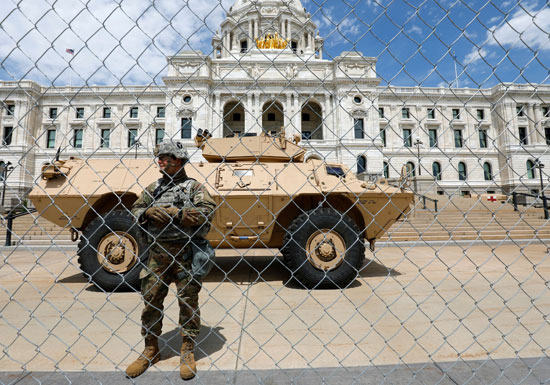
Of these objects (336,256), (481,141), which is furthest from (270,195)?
(481,141)

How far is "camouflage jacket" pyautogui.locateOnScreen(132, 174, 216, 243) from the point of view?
8.08 feet

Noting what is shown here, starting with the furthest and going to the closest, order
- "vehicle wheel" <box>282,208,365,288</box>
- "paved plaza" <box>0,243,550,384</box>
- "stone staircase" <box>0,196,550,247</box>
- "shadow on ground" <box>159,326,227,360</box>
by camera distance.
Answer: "stone staircase" <box>0,196,550,247</box> < "vehicle wheel" <box>282,208,365,288</box> < "shadow on ground" <box>159,326,227,360</box> < "paved plaza" <box>0,243,550,384</box>

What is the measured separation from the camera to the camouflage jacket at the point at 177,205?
2464mm

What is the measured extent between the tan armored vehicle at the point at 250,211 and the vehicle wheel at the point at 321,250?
0.01 m

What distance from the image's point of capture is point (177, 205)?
254cm

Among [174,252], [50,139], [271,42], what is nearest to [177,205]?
[174,252]

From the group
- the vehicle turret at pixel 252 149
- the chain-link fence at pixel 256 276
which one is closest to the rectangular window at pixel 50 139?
the chain-link fence at pixel 256 276

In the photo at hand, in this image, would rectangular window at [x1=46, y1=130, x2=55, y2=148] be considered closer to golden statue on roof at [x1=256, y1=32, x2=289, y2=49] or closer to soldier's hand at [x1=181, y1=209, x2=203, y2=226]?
golden statue on roof at [x1=256, y1=32, x2=289, y2=49]

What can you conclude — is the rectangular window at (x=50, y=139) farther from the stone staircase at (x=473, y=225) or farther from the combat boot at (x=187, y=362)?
the combat boot at (x=187, y=362)

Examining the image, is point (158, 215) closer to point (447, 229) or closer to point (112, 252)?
point (112, 252)

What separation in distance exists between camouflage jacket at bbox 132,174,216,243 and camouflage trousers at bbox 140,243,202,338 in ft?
0.37

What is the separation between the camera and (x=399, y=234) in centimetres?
1208

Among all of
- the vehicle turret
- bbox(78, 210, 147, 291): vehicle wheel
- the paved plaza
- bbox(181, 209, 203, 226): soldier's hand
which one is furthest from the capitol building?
bbox(181, 209, 203, 226): soldier's hand

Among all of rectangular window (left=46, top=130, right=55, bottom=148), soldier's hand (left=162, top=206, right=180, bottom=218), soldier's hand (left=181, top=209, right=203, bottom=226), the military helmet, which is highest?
rectangular window (left=46, top=130, right=55, bottom=148)
